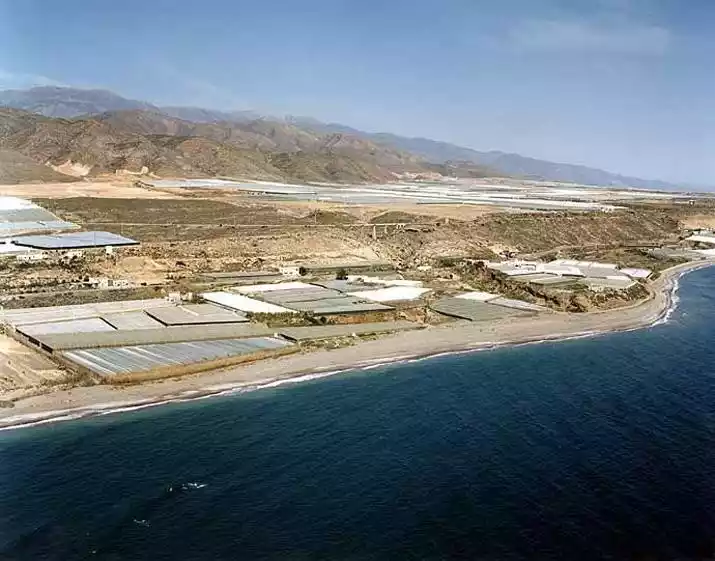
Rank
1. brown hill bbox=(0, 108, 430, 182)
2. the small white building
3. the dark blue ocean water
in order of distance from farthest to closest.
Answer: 1. brown hill bbox=(0, 108, 430, 182)
2. the small white building
3. the dark blue ocean water

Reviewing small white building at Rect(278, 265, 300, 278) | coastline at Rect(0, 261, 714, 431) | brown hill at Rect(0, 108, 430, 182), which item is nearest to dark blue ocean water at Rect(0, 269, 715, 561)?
coastline at Rect(0, 261, 714, 431)

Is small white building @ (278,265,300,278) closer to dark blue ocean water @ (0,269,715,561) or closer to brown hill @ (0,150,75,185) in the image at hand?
dark blue ocean water @ (0,269,715,561)

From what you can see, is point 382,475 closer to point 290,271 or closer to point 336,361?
point 336,361

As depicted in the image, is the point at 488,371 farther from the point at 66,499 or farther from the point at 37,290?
the point at 37,290

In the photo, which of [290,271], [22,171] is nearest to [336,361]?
[290,271]

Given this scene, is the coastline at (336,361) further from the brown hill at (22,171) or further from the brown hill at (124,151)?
the brown hill at (124,151)

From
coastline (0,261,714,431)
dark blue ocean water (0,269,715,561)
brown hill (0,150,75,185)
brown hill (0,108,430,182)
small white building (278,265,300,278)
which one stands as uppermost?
brown hill (0,108,430,182)

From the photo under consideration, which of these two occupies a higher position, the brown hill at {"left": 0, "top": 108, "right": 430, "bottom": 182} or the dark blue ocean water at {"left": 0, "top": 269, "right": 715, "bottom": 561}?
the brown hill at {"left": 0, "top": 108, "right": 430, "bottom": 182}
